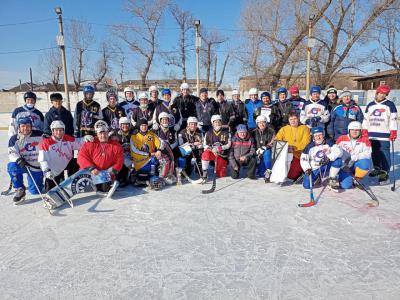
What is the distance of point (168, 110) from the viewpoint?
4.96m

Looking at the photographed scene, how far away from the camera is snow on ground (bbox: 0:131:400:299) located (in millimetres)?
1923

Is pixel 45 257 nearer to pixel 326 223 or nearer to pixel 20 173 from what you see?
pixel 20 173

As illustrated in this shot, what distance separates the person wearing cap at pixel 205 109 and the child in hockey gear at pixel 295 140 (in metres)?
1.41

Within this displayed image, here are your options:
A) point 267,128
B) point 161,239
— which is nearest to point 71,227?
point 161,239

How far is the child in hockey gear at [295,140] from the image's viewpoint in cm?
426

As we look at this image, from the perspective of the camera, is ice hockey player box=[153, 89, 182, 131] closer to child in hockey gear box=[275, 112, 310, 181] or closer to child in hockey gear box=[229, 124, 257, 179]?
child in hockey gear box=[229, 124, 257, 179]

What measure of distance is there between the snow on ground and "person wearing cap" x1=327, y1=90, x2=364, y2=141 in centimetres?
142

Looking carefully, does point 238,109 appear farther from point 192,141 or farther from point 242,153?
point 192,141

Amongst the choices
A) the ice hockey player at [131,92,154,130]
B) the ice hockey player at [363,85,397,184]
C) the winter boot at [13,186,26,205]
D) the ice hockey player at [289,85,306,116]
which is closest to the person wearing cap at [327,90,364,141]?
the ice hockey player at [363,85,397,184]

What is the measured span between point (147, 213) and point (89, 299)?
1.39m

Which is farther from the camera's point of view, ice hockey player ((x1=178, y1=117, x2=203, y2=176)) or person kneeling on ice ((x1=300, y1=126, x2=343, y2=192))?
ice hockey player ((x1=178, y1=117, x2=203, y2=176))

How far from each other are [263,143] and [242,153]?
1.30 feet

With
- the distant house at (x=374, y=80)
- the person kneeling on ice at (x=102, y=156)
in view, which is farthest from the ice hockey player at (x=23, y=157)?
the distant house at (x=374, y=80)

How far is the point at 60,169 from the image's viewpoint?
12.6ft
